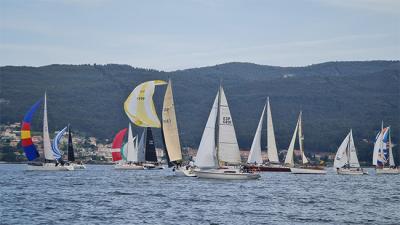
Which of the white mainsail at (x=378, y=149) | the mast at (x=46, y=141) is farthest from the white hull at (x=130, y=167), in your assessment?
the white mainsail at (x=378, y=149)

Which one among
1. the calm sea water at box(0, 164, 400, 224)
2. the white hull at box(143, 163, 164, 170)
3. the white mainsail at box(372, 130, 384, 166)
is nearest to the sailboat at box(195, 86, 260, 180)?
the calm sea water at box(0, 164, 400, 224)

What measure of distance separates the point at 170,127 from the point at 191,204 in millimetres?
25237

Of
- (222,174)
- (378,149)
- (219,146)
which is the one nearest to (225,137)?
(219,146)

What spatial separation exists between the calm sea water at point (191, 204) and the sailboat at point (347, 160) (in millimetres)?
33542

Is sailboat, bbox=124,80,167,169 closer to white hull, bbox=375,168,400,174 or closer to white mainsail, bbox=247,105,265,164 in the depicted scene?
white mainsail, bbox=247,105,265,164

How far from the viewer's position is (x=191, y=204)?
1745 inches

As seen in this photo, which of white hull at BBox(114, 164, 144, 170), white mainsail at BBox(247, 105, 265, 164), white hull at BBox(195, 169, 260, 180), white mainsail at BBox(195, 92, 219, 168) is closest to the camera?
white mainsail at BBox(195, 92, 219, 168)

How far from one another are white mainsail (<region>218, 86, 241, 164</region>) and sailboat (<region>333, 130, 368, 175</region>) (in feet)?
116

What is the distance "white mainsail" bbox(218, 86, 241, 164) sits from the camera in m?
62.5

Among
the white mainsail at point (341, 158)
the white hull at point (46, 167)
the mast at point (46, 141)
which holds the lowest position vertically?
the white hull at point (46, 167)

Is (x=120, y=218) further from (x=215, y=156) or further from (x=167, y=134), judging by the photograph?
(x=167, y=134)

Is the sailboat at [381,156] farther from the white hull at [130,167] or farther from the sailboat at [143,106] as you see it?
the sailboat at [143,106]

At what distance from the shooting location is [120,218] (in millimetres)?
37062

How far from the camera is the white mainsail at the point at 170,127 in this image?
68750 mm
